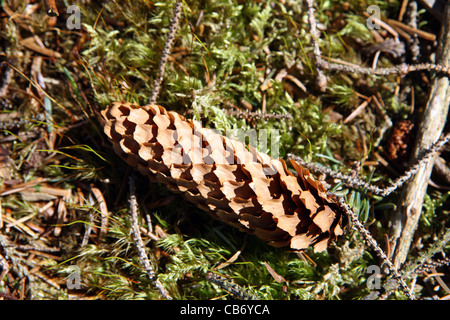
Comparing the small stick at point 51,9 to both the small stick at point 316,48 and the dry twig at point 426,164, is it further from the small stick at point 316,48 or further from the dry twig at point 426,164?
the dry twig at point 426,164

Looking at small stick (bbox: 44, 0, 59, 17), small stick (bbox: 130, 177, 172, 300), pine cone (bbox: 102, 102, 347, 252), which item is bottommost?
small stick (bbox: 130, 177, 172, 300)

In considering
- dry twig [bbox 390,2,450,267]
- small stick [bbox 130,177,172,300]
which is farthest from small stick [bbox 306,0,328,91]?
small stick [bbox 130,177,172,300]

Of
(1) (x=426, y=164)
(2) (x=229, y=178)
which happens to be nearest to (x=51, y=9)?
(2) (x=229, y=178)

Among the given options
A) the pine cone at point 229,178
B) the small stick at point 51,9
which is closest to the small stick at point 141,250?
the pine cone at point 229,178

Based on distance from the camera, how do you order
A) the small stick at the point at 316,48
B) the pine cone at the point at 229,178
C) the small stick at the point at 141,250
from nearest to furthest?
the pine cone at the point at 229,178
the small stick at the point at 141,250
the small stick at the point at 316,48

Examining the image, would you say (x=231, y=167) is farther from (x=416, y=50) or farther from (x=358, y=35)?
(x=416, y=50)

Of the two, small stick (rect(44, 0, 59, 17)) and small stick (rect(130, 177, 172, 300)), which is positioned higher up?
small stick (rect(44, 0, 59, 17))

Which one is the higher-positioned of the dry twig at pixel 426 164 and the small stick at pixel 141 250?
the dry twig at pixel 426 164

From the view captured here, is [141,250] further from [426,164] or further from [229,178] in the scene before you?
[426,164]

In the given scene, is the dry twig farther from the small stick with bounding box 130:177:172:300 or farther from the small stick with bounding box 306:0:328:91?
the small stick with bounding box 130:177:172:300
